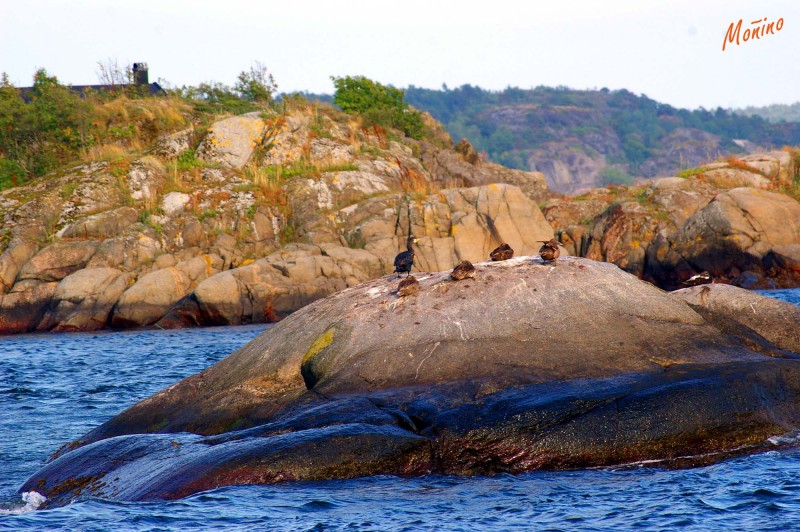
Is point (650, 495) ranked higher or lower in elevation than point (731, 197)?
lower

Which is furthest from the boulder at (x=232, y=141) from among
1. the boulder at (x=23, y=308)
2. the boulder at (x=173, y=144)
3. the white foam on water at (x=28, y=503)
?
the white foam on water at (x=28, y=503)

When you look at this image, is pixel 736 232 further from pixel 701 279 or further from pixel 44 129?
pixel 44 129

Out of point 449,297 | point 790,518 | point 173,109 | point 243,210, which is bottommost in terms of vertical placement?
point 790,518

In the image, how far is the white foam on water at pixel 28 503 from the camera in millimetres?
9477

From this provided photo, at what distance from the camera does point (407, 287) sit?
476 inches

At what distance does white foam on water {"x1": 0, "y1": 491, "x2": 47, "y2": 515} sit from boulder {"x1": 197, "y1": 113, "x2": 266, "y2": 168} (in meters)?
30.9

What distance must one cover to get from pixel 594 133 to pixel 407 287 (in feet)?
496

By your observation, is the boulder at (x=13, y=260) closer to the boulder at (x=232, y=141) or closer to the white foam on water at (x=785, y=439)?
the boulder at (x=232, y=141)

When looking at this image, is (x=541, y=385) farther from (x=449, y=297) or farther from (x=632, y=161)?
(x=632, y=161)

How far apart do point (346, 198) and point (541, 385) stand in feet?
90.4

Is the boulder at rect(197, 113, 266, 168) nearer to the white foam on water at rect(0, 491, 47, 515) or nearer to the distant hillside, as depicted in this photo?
the white foam on water at rect(0, 491, 47, 515)

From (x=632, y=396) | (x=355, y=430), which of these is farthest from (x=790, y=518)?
(x=355, y=430)

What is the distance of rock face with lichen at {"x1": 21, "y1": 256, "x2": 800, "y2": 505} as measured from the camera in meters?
9.66

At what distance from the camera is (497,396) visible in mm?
10297
